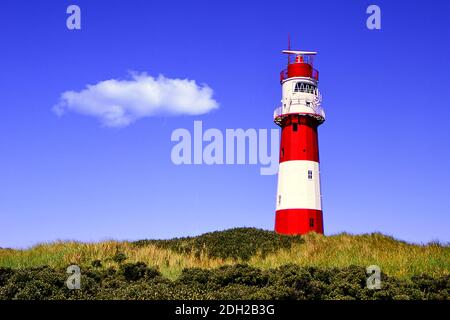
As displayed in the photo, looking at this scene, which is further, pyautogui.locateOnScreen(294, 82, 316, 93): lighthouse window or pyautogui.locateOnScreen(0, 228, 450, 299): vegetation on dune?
pyautogui.locateOnScreen(294, 82, 316, 93): lighthouse window

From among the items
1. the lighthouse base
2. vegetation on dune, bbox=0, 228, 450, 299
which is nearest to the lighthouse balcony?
the lighthouse base

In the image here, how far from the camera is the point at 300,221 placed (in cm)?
3098

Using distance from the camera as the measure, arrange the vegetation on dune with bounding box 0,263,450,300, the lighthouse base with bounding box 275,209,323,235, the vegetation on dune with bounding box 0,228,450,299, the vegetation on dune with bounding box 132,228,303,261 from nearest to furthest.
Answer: the vegetation on dune with bounding box 0,263,450,300
the vegetation on dune with bounding box 0,228,450,299
the vegetation on dune with bounding box 132,228,303,261
the lighthouse base with bounding box 275,209,323,235

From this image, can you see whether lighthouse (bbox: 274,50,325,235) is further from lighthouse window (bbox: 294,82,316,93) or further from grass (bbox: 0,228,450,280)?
grass (bbox: 0,228,450,280)

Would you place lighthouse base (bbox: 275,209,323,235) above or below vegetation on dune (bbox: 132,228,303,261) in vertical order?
above

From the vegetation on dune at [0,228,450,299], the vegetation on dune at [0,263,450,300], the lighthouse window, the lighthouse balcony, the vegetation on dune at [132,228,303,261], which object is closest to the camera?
the vegetation on dune at [0,263,450,300]

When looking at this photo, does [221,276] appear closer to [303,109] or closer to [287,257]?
[287,257]

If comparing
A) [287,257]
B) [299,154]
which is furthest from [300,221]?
[287,257]

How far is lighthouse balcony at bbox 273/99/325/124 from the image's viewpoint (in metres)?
32.6

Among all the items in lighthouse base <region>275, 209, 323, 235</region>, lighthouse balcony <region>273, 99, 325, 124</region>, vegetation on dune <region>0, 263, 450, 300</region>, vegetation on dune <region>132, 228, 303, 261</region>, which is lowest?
vegetation on dune <region>0, 263, 450, 300</region>
